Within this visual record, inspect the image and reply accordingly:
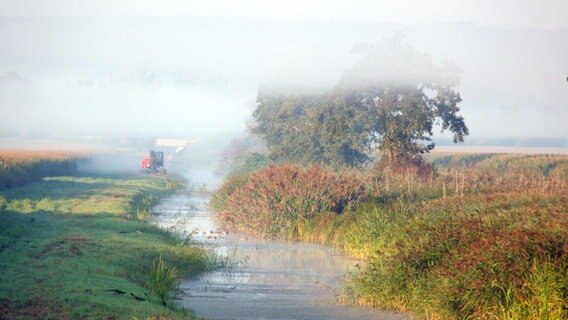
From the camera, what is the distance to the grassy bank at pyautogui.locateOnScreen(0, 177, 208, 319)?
51.4 feet

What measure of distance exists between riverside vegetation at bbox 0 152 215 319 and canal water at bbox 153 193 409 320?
764mm

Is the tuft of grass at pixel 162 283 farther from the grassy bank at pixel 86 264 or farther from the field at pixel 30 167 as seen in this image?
the field at pixel 30 167

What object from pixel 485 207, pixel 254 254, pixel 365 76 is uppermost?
pixel 365 76

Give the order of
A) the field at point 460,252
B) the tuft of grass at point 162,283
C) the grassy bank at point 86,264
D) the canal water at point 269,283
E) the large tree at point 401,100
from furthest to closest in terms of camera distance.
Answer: the large tree at point 401,100
the canal water at point 269,283
the tuft of grass at point 162,283
the field at point 460,252
the grassy bank at point 86,264

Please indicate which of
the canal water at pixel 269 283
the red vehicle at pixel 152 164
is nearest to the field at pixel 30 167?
the red vehicle at pixel 152 164

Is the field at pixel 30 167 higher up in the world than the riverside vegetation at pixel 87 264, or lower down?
higher up

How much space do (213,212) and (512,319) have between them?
99.5ft

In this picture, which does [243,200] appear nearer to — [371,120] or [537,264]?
[371,120]

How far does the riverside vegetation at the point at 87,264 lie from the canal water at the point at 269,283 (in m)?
0.76

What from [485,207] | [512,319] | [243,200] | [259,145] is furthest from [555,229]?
[259,145]

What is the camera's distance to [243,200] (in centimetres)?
3756

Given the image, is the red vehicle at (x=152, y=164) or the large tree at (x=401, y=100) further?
the red vehicle at (x=152, y=164)

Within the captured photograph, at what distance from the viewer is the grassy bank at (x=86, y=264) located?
15.7 metres

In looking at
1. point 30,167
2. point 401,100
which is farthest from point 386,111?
point 30,167
